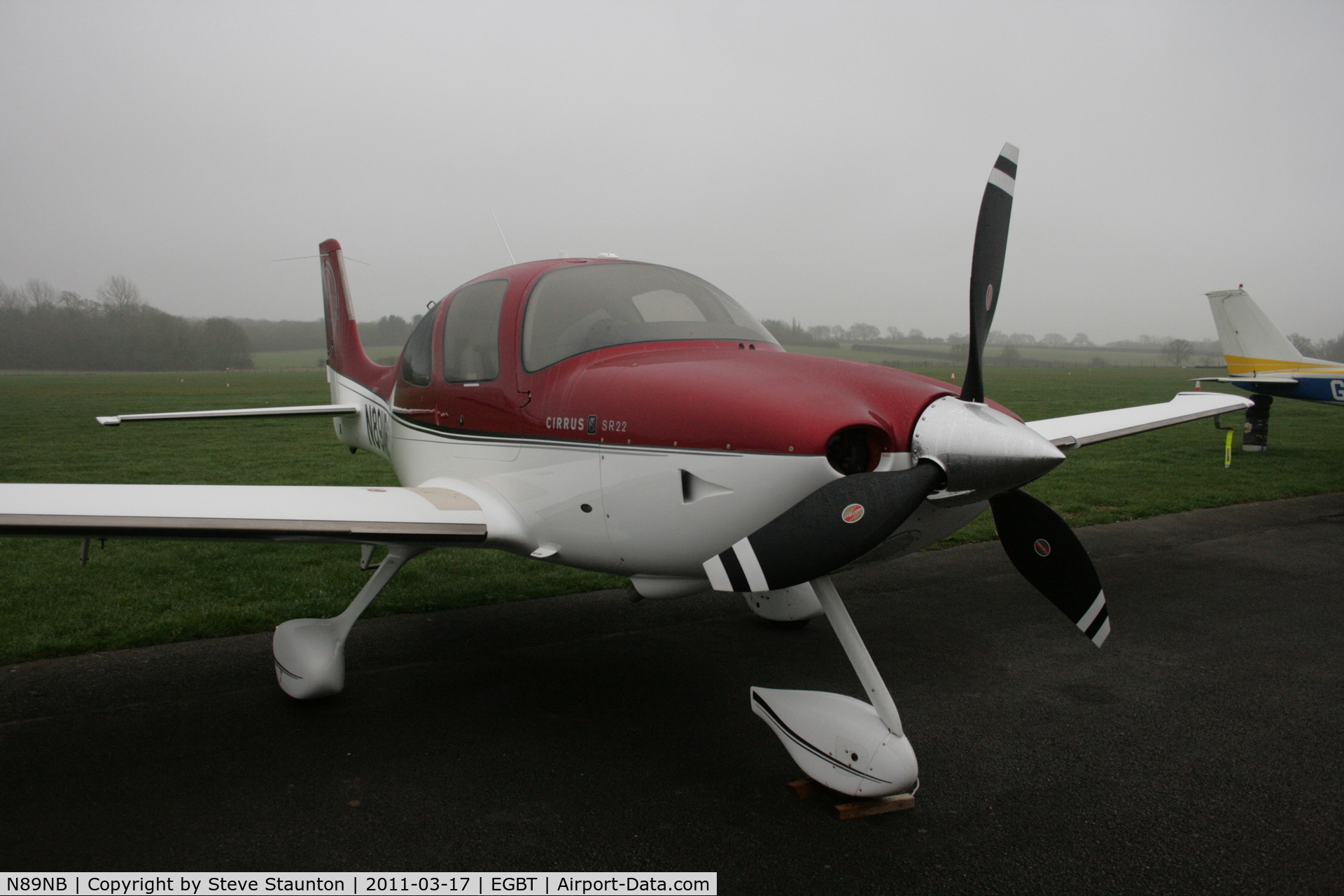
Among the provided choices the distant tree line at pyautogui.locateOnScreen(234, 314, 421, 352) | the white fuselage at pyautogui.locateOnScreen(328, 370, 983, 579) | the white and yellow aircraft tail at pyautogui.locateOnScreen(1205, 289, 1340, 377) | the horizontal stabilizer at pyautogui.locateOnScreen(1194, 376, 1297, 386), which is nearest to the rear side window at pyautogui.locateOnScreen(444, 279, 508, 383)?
the white fuselage at pyautogui.locateOnScreen(328, 370, 983, 579)

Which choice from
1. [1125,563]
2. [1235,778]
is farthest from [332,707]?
[1125,563]

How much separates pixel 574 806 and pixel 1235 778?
2678 millimetres

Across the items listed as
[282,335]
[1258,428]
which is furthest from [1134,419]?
[282,335]

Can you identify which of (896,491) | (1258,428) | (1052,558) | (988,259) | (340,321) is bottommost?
(1258,428)

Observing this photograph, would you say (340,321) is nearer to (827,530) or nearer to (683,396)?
(683,396)

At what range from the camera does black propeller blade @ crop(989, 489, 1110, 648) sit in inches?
125

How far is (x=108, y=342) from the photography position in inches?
2857

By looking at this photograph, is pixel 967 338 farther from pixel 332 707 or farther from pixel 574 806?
pixel 332 707

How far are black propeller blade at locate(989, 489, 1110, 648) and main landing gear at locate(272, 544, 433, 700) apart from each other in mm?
2637

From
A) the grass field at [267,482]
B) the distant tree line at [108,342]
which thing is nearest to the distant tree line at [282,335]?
the distant tree line at [108,342]

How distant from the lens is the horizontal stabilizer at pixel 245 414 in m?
5.64

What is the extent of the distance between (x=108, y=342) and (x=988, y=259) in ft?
288

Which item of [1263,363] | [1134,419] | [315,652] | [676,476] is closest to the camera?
[676,476]

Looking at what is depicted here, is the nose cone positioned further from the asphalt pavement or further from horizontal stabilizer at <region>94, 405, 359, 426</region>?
horizontal stabilizer at <region>94, 405, 359, 426</region>
